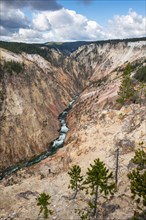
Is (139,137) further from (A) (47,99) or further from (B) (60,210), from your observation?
(A) (47,99)

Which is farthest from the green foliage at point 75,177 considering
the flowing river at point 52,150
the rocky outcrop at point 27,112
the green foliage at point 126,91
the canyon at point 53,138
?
the green foliage at point 126,91

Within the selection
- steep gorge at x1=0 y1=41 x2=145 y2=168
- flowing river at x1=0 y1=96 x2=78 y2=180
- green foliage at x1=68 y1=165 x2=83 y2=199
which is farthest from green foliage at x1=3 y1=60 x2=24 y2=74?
green foliage at x1=68 y1=165 x2=83 y2=199

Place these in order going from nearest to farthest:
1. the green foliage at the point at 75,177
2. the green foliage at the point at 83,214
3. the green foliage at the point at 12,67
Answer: the green foliage at the point at 83,214 → the green foliage at the point at 75,177 → the green foliage at the point at 12,67

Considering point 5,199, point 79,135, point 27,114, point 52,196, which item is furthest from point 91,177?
point 27,114

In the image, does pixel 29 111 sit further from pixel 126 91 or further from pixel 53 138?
pixel 126 91

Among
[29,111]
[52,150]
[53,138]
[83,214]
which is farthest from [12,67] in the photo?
[83,214]

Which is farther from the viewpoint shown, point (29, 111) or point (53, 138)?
point (29, 111)

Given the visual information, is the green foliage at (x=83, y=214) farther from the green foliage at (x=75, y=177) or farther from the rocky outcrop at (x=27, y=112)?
the rocky outcrop at (x=27, y=112)

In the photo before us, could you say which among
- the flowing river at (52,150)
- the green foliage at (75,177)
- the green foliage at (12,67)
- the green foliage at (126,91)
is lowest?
the flowing river at (52,150)
